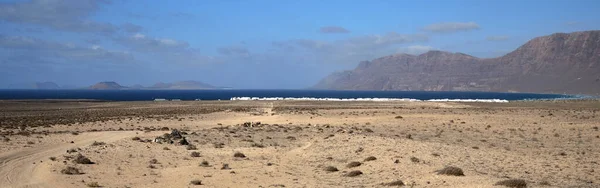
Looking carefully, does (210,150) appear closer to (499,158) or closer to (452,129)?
(499,158)

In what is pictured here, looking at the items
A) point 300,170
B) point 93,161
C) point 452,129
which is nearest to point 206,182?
point 300,170

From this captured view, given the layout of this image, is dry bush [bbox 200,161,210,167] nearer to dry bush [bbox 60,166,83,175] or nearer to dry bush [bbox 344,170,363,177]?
dry bush [bbox 60,166,83,175]

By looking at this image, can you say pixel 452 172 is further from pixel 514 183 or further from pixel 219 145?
pixel 219 145

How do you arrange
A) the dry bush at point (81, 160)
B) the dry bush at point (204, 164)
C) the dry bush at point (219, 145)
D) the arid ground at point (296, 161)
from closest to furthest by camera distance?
the arid ground at point (296, 161) → the dry bush at point (81, 160) → the dry bush at point (204, 164) → the dry bush at point (219, 145)

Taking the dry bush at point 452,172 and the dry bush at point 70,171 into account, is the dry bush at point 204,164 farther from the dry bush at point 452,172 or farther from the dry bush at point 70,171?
the dry bush at point 452,172

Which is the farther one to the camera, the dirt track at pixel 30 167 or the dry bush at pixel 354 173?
the dry bush at pixel 354 173

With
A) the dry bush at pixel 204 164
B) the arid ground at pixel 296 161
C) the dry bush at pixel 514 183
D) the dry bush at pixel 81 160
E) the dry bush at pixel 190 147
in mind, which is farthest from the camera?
the dry bush at pixel 190 147

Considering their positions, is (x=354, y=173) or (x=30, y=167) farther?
(x=30, y=167)

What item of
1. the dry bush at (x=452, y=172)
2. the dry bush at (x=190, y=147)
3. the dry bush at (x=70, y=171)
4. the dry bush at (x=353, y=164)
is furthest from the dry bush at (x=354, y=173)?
the dry bush at (x=190, y=147)

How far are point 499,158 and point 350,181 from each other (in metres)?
8.34

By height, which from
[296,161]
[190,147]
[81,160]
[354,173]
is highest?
[81,160]

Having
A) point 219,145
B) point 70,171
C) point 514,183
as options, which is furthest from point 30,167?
point 514,183

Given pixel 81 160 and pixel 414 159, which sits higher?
pixel 81 160

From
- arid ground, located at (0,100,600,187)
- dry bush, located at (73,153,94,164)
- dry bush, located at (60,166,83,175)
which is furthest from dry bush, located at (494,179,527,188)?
dry bush, located at (73,153,94,164)
